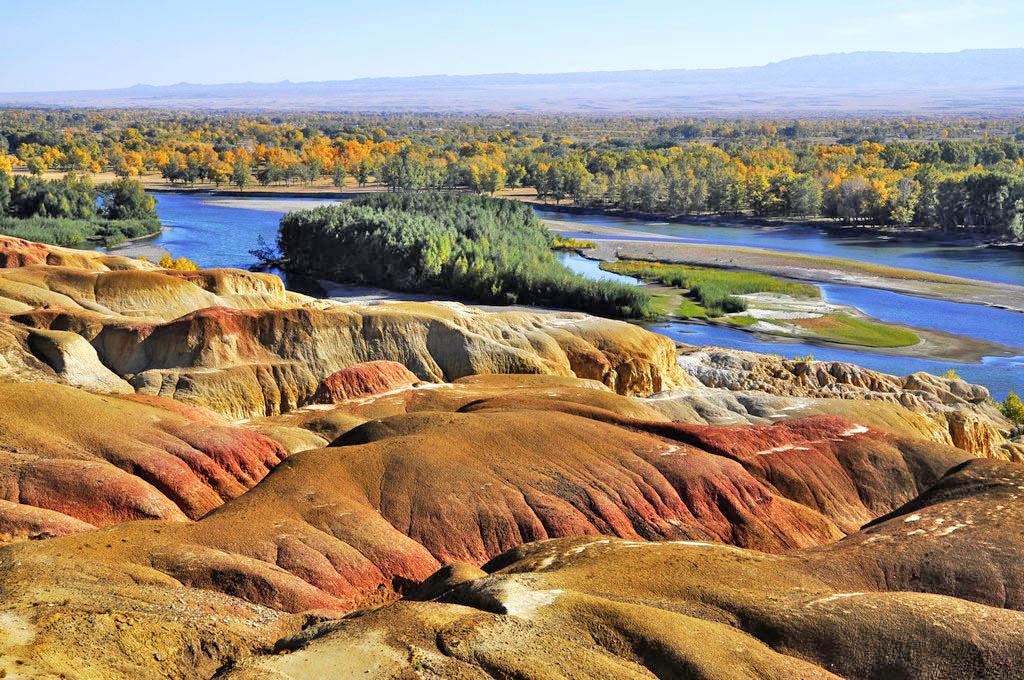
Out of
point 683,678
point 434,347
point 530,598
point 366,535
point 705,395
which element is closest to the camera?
point 683,678

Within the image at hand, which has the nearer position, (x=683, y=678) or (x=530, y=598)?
→ (x=683, y=678)

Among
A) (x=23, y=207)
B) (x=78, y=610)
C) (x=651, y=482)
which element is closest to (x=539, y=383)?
(x=651, y=482)

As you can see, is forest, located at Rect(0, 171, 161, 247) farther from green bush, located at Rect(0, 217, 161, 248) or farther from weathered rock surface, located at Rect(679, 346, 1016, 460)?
weathered rock surface, located at Rect(679, 346, 1016, 460)

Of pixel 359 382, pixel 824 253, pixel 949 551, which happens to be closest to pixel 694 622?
pixel 949 551

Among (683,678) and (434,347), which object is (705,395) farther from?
(683,678)

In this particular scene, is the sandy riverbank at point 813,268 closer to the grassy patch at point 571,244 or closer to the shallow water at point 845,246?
the grassy patch at point 571,244

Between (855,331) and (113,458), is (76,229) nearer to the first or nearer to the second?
(855,331)
